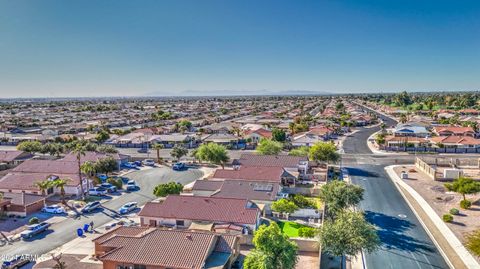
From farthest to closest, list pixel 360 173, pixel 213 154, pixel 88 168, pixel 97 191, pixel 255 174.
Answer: pixel 213 154 < pixel 360 173 < pixel 88 168 < pixel 97 191 < pixel 255 174

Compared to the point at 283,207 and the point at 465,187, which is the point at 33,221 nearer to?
the point at 283,207

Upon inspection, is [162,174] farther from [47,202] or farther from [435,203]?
[435,203]

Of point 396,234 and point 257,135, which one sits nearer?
point 396,234

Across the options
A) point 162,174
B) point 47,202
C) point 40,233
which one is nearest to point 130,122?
point 162,174

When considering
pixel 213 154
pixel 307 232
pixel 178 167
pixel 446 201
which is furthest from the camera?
pixel 178 167

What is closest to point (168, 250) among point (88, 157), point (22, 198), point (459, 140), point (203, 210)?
point (203, 210)

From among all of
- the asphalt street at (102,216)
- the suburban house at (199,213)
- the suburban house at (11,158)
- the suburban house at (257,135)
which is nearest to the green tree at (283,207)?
the suburban house at (199,213)

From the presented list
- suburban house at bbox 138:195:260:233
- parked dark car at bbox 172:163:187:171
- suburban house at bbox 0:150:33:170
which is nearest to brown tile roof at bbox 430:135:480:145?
parked dark car at bbox 172:163:187:171
